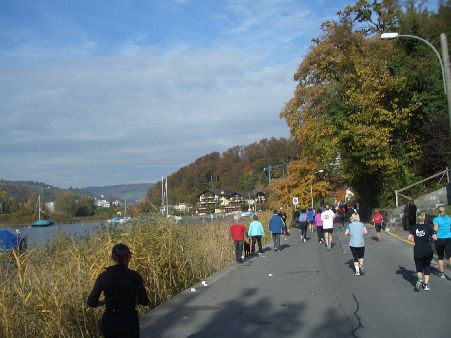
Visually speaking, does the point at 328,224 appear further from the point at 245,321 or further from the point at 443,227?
the point at 245,321

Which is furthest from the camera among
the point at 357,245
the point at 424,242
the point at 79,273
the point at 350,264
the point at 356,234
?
the point at 350,264

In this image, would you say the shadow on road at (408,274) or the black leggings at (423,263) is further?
the shadow on road at (408,274)

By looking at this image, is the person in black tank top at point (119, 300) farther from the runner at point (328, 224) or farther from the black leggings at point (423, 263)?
the runner at point (328, 224)

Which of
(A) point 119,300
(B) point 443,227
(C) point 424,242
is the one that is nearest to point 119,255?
(A) point 119,300

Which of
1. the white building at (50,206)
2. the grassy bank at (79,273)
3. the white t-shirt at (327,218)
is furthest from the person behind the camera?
the white building at (50,206)

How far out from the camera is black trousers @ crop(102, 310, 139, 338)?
5.07 m

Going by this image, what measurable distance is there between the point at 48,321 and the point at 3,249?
1.88 metres

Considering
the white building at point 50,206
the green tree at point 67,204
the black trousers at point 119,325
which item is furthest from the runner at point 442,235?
the white building at point 50,206

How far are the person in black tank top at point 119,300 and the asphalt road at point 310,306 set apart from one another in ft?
8.31

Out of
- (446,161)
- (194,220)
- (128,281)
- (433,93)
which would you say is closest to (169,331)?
(128,281)

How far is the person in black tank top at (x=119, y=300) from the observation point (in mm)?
5090

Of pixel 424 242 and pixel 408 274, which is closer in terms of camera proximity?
pixel 424 242

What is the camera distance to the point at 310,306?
941 centimetres

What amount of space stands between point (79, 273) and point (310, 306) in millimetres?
3997
